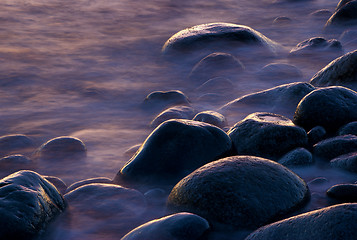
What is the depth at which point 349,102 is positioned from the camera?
375 centimetres

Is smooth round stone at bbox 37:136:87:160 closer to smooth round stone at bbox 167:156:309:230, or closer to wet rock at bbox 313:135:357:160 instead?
smooth round stone at bbox 167:156:309:230

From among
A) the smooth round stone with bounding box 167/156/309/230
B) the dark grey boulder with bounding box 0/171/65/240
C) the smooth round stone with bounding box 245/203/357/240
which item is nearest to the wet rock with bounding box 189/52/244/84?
the smooth round stone with bounding box 167/156/309/230

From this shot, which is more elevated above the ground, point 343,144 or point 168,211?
point 343,144

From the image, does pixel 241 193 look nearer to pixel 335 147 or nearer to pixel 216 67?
pixel 335 147

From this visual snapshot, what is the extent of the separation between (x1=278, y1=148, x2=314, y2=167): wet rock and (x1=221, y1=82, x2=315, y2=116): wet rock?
1.02 m

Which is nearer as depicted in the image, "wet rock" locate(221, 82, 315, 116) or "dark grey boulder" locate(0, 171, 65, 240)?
"dark grey boulder" locate(0, 171, 65, 240)


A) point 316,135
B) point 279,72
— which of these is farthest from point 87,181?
point 279,72

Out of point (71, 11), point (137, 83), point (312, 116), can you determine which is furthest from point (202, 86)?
point (71, 11)

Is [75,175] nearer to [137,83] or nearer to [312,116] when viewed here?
[312,116]

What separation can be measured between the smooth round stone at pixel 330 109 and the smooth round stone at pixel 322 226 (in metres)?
1.55

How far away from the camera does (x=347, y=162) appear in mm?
A: 3186

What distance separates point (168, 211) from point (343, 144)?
4.07 feet

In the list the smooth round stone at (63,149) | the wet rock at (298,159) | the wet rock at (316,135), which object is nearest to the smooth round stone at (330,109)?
the wet rock at (316,135)

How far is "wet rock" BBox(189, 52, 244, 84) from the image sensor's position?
5.85 m
